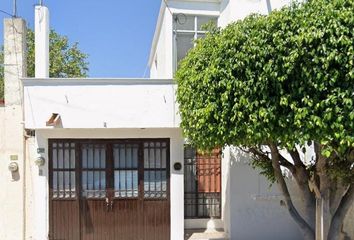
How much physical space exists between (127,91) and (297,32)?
4.13m

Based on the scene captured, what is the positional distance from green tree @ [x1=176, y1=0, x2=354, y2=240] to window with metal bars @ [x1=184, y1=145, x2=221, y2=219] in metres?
3.51

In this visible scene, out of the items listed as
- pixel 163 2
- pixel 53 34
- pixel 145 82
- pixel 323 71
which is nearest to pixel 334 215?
pixel 323 71

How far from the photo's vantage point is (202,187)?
9.20 metres

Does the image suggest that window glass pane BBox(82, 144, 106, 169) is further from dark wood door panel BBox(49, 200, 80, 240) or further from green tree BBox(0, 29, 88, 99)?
green tree BBox(0, 29, 88, 99)

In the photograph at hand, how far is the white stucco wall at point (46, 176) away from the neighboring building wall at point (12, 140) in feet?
0.73

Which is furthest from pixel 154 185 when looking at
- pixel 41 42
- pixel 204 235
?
pixel 41 42

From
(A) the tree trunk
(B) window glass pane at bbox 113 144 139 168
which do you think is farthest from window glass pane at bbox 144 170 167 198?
(A) the tree trunk

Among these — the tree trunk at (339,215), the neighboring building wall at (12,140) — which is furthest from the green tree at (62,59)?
the tree trunk at (339,215)

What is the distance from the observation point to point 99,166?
27.3ft

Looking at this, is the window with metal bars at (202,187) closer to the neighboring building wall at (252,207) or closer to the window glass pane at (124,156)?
the neighboring building wall at (252,207)

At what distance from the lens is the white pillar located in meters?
8.03

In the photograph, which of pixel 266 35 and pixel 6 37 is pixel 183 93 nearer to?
pixel 266 35

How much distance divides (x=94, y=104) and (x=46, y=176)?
2.23 meters

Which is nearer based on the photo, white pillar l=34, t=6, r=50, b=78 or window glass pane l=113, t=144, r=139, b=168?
white pillar l=34, t=6, r=50, b=78
